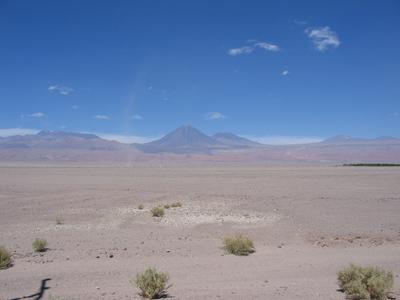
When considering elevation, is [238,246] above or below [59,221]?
above

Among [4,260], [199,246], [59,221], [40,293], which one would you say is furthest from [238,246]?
[59,221]

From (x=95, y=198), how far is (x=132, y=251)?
15144mm

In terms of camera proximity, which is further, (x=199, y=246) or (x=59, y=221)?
(x=59, y=221)

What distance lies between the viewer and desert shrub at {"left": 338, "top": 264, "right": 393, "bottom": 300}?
305 inches

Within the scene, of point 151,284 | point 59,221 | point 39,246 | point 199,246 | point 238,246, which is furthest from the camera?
point 59,221

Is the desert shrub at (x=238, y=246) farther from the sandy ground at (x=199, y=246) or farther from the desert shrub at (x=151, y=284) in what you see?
the desert shrub at (x=151, y=284)

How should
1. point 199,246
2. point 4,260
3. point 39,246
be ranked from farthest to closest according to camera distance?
point 199,246 → point 39,246 → point 4,260

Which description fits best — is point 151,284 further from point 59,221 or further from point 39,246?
point 59,221

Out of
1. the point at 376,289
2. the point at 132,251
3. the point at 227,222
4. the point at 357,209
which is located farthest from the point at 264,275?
the point at 357,209

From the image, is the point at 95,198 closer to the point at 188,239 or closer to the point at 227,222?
the point at 227,222

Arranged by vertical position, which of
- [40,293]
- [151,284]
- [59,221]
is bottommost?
[40,293]

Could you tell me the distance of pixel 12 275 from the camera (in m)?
9.57

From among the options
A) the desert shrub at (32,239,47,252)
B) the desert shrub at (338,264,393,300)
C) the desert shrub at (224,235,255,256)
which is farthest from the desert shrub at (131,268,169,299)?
the desert shrub at (32,239,47,252)

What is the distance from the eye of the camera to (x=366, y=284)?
805cm
